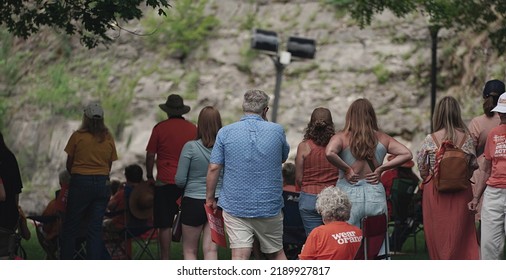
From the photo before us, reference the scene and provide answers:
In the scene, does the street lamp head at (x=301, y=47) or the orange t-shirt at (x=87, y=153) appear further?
the street lamp head at (x=301, y=47)

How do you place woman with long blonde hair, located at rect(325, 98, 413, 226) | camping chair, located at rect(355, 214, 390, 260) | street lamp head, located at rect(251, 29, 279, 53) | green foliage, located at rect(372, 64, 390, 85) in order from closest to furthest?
camping chair, located at rect(355, 214, 390, 260)
woman with long blonde hair, located at rect(325, 98, 413, 226)
street lamp head, located at rect(251, 29, 279, 53)
green foliage, located at rect(372, 64, 390, 85)

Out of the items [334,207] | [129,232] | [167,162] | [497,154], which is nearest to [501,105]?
[497,154]

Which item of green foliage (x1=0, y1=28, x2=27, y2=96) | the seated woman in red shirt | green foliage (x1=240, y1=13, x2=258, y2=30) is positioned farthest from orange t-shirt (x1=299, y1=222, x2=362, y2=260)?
green foliage (x1=0, y1=28, x2=27, y2=96)

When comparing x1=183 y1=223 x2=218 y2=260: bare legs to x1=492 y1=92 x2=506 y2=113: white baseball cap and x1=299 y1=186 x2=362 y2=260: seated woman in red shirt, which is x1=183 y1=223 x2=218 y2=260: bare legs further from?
x1=492 y1=92 x2=506 y2=113: white baseball cap

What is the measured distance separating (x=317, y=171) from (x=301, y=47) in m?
11.8

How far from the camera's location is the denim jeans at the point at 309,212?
12078mm

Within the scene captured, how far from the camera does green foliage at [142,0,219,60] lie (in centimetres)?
3175

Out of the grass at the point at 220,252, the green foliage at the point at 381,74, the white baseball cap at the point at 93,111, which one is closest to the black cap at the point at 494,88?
the grass at the point at 220,252

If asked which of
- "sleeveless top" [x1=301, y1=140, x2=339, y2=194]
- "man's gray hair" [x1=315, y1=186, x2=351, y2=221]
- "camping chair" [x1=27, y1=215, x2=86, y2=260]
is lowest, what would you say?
"camping chair" [x1=27, y1=215, x2=86, y2=260]

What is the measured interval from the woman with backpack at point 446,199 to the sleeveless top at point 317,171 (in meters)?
0.78

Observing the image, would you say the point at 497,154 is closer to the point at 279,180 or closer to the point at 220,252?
the point at 279,180

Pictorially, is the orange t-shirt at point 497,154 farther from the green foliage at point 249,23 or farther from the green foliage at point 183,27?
the green foliage at point 183,27

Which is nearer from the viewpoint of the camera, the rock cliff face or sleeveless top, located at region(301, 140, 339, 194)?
sleeveless top, located at region(301, 140, 339, 194)

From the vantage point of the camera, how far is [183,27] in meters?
32.0
